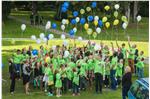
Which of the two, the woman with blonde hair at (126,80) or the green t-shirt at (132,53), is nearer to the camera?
the woman with blonde hair at (126,80)

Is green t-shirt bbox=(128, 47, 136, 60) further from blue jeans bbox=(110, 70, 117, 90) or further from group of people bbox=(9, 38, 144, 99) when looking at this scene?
blue jeans bbox=(110, 70, 117, 90)

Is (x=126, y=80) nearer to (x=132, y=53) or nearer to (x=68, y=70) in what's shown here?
(x=68, y=70)

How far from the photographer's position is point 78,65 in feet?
59.9

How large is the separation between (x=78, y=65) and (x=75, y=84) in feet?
2.46

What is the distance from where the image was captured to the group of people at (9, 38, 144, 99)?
18.0 metres

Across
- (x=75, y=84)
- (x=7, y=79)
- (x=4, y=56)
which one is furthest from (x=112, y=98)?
(x=4, y=56)

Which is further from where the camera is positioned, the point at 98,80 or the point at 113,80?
the point at 113,80

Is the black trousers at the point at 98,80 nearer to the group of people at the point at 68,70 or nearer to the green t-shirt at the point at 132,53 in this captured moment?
the group of people at the point at 68,70

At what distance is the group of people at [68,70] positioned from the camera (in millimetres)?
17969

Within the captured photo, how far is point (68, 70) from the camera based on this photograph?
1789 cm

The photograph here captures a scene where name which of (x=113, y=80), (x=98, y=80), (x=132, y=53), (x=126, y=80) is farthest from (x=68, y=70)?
(x=132, y=53)

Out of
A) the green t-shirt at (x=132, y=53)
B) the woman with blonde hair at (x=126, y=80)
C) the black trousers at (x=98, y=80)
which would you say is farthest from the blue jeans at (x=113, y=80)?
the woman with blonde hair at (x=126, y=80)

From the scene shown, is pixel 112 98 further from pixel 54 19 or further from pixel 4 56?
pixel 54 19

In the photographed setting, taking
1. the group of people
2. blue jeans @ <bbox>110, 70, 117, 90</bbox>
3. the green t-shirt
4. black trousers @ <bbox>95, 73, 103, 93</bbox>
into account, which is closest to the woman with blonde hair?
the group of people
